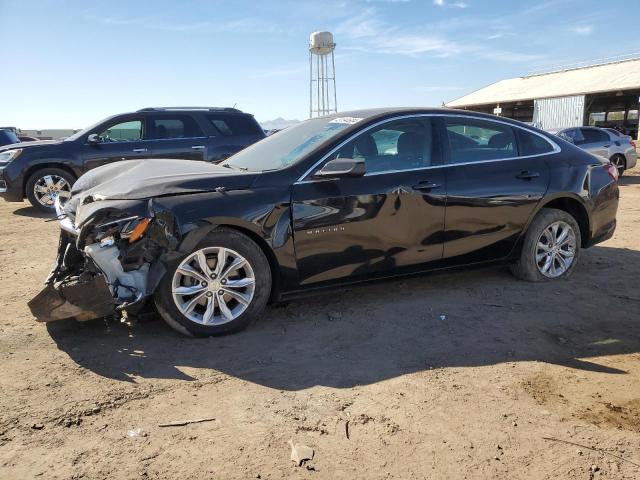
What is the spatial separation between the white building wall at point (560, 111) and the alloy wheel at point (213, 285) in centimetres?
3669

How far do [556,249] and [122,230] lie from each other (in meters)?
3.96

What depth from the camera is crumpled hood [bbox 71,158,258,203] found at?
143 inches

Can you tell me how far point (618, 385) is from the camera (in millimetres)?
3141

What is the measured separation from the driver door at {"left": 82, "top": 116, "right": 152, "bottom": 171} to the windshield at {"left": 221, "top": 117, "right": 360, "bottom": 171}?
512 centimetres

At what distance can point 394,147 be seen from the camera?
171 inches

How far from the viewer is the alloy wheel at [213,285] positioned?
3609mm

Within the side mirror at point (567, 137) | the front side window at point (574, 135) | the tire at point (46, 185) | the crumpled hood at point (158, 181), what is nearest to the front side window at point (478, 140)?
the crumpled hood at point (158, 181)

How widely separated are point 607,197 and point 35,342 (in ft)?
17.4

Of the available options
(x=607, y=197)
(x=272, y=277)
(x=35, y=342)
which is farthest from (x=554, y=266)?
(x=35, y=342)

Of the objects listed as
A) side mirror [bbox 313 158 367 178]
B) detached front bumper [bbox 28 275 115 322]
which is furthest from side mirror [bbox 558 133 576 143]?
detached front bumper [bbox 28 275 115 322]

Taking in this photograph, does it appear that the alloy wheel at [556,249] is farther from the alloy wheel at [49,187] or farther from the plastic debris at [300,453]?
the alloy wheel at [49,187]

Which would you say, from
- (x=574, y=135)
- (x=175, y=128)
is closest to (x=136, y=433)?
(x=175, y=128)

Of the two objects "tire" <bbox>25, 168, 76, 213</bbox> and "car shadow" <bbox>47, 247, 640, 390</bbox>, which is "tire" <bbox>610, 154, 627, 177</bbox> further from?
"tire" <bbox>25, 168, 76, 213</bbox>

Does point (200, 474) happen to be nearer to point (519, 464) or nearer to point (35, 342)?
point (519, 464)
